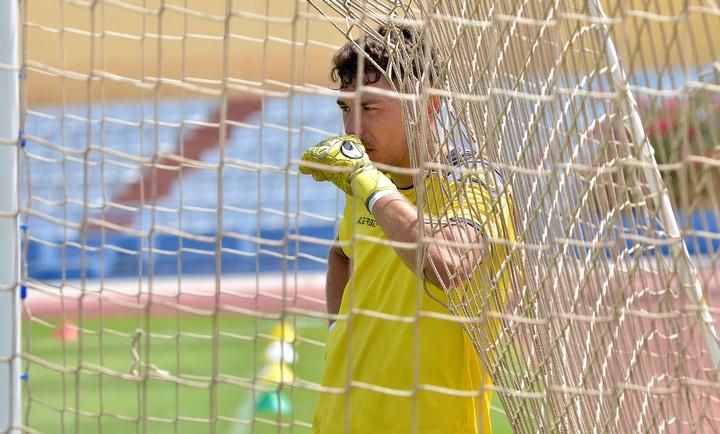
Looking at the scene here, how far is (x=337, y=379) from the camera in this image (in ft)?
7.58

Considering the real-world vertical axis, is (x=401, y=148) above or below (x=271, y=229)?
above

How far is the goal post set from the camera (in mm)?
2084

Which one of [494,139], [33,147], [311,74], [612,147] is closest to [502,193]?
[494,139]

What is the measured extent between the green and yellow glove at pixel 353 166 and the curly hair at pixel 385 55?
0.19 metres

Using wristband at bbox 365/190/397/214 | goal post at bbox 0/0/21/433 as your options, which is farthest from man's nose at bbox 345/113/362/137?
goal post at bbox 0/0/21/433

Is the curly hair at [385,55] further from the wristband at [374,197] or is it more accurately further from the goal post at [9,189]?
the goal post at [9,189]

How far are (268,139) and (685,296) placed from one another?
7.85m

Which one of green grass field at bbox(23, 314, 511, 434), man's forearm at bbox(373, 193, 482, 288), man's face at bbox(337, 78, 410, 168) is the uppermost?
man's face at bbox(337, 78, 410, 168)

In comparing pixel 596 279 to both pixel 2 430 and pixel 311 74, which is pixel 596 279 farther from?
pixel 311 74

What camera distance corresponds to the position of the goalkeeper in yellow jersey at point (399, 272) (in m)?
1.99

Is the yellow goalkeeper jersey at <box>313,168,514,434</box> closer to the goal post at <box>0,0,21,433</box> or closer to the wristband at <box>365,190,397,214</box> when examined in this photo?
the wristband at <box>365,190,397,214</box>

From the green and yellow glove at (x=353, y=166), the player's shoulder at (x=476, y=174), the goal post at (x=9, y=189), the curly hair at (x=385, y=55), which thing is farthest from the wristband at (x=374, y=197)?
the goal post at (x=9, y=189)

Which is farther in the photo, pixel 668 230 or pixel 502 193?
pixel 668 230

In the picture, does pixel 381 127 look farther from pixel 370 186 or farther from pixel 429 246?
pixel 429 246
